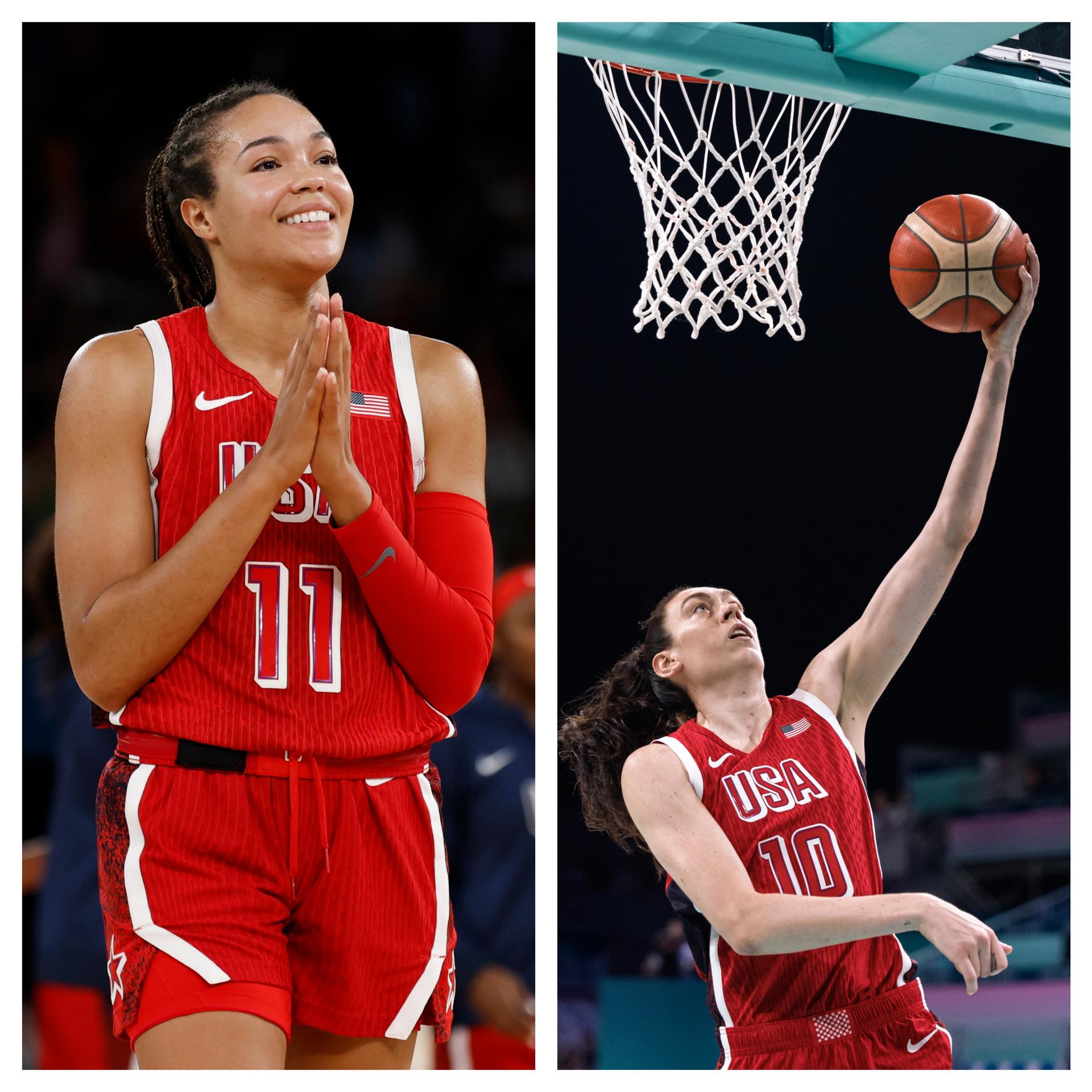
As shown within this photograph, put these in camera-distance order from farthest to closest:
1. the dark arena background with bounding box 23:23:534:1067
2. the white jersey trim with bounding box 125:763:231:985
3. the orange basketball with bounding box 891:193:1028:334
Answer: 1. the dark arena background with bounding box 23:23:534:1067
2. the orange basketball with bounding box 891:193:1028:334
3. the white jersey trim with bounding box 125:763:231:985

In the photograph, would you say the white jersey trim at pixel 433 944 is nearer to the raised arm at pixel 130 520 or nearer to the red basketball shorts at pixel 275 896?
the red basketball shorts at pixel 275 896

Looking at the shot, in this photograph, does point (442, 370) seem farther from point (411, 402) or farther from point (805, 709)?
point (805, 709)

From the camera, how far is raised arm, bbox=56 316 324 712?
5.82 ft

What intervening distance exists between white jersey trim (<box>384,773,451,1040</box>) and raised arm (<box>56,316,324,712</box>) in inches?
16.1

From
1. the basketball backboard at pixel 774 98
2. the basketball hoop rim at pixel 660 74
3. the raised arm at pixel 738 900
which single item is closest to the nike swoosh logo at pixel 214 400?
the raised arm at pixel 738 900

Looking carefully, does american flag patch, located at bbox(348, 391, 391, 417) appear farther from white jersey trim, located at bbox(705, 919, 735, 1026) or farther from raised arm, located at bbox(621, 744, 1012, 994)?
white jersey trim, located at bbox(705, 919, 735, 1026)

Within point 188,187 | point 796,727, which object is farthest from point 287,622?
point 796,727

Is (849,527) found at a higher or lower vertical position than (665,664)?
higher

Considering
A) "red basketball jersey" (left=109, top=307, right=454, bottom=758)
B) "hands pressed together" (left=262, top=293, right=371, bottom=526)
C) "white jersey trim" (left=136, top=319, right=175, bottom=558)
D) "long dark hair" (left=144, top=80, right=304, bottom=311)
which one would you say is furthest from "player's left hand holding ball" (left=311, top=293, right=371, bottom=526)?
"long dark hair" (left=144, top=80, right=304, bottom=311)

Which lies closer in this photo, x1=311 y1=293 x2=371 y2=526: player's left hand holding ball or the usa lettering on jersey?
x1=311 y1=293 x2=371 y2=526: player's left hand holding ball

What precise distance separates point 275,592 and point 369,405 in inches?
12.1

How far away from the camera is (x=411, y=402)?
2.00 m

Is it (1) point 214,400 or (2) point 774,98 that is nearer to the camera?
(1) point 214,400
